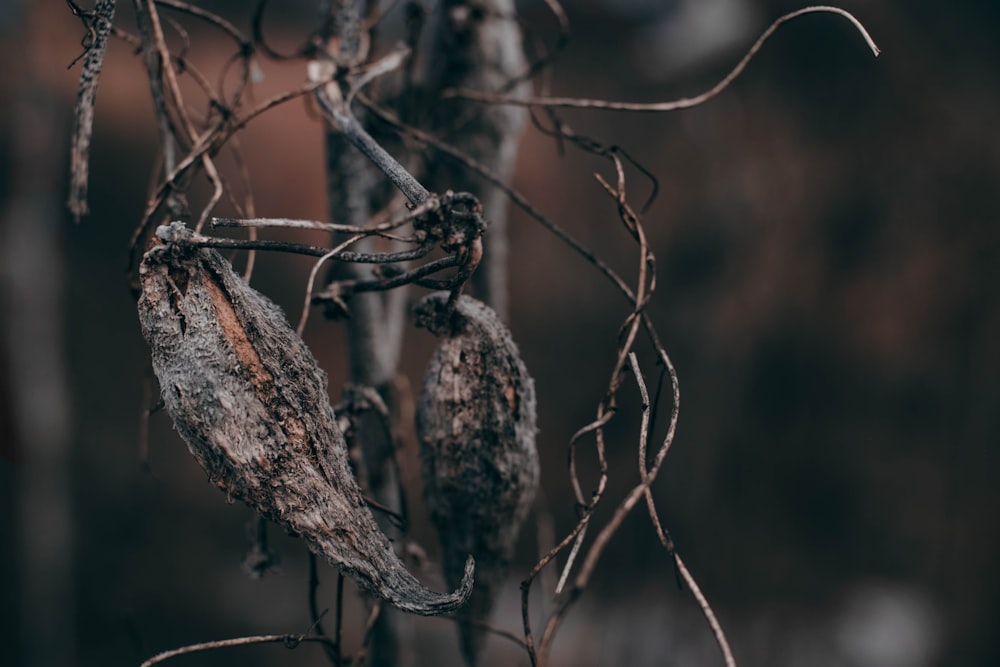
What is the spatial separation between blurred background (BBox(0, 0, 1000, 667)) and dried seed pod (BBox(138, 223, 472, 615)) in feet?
2.30

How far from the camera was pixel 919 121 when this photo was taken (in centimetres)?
80

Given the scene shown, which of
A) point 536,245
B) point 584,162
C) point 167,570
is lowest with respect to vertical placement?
point 167,570

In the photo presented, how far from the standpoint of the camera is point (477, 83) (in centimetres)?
30

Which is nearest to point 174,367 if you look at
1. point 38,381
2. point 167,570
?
point 38,381

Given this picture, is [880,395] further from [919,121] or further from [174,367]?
[174,367]

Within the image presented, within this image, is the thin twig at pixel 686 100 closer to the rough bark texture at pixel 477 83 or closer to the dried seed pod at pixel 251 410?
the rough bark texture at pixel 477 83

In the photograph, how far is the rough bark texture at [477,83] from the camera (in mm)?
290

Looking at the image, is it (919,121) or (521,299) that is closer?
(919,121)

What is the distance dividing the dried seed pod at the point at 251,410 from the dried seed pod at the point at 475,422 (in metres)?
0.04

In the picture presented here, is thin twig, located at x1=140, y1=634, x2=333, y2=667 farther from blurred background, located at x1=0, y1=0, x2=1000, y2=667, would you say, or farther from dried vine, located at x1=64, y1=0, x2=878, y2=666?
blurred background, located at x1=0, y1=0, x2=1000, y2=667

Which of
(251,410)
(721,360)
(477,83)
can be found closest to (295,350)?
(251,410)

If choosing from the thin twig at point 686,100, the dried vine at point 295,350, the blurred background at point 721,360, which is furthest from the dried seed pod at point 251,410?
the blurred background at point 721,360

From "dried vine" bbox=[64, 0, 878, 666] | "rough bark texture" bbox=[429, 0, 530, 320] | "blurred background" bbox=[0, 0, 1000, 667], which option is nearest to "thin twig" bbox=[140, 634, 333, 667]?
"dried vine" bbox=[64, 0, 878, 666]

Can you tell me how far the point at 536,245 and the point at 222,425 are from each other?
93cm
